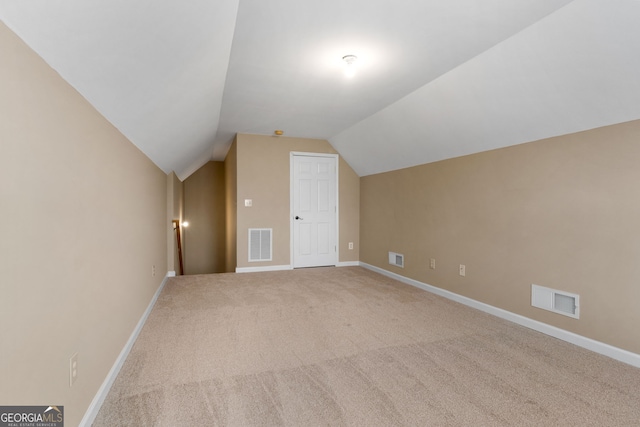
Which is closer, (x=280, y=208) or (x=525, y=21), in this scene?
(x=525, y=21)

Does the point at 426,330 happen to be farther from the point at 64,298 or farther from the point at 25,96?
the point at 25,96

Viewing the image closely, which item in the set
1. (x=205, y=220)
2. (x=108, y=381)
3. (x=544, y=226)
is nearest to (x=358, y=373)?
(x=108, y=381)

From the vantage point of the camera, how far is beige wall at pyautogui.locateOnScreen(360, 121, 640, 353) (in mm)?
2248

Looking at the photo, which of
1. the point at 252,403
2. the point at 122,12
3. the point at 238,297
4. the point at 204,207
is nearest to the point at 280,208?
the point at 238,297

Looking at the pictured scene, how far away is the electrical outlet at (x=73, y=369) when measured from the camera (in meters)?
1.37

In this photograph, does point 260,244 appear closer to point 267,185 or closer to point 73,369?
point 267,185

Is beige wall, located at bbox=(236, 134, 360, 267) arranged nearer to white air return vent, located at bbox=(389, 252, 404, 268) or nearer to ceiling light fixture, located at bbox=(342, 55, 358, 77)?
white air return vent, located at bbox=(389, 252, 404, 268)

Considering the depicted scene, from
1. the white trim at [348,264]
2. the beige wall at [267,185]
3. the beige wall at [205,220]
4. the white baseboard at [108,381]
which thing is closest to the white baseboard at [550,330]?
the white trim at [348,264]

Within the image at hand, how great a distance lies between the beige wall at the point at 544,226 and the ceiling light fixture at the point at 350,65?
1693mm

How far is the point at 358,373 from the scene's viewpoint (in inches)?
81.4

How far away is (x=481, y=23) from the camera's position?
208 cm

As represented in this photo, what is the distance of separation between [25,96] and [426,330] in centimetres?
297

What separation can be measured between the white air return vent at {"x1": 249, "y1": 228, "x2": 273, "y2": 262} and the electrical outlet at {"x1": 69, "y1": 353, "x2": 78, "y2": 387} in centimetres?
379

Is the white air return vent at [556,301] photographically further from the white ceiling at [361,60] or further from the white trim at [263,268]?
the white trim at [263,268]
